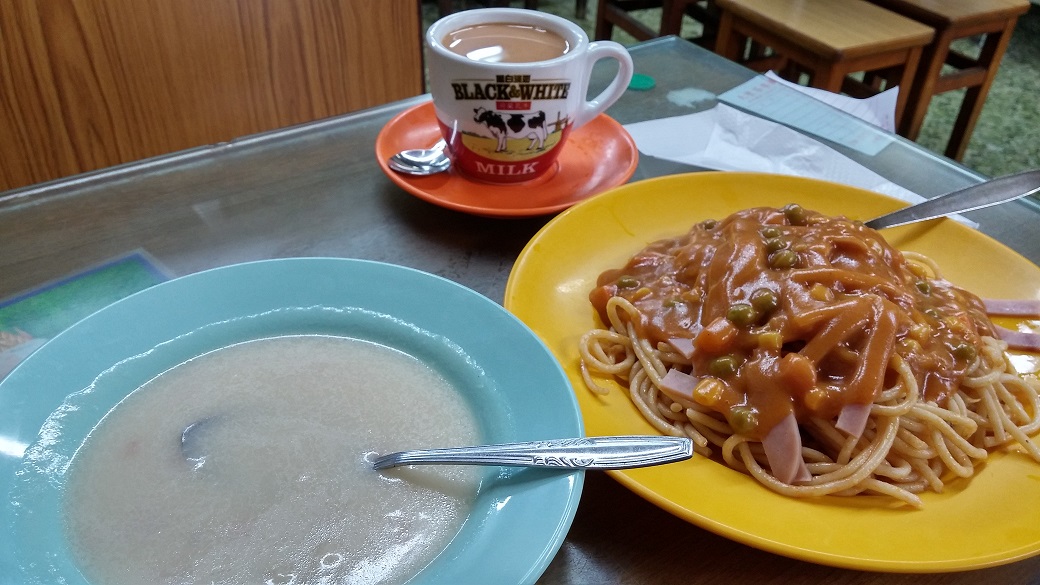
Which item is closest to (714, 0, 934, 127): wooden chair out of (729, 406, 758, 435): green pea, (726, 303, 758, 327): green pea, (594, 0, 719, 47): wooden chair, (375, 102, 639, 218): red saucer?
(594, 0, 719, 47): wooden chair

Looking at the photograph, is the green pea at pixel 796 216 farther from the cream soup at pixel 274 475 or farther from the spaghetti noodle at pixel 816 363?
the cream soup at pixel 274 475

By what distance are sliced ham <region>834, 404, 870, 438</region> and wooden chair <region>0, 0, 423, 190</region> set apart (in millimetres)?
2121

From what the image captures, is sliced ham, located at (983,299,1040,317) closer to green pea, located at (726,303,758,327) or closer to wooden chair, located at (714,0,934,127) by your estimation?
green pea, located at (726,303,758,327)

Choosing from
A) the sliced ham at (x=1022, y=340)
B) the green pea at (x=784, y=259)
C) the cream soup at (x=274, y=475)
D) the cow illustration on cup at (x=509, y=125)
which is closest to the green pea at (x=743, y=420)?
the green pea at (x=784, y=259)

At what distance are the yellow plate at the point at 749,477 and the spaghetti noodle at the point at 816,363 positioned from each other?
0.12ft

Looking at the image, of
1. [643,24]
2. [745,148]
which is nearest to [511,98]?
[745,148]

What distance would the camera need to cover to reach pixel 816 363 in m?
0.94

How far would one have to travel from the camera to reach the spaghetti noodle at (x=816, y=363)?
0.91 m

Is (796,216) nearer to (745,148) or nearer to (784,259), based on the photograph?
(784,259)

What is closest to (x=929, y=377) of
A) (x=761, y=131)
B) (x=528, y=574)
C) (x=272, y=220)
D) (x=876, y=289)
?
(x=876, y=289)

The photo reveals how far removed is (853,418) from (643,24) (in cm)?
372

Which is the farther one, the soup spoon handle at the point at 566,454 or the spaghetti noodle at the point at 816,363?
the spaghetti noodle at the point at 816,363

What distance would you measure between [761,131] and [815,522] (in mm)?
1072

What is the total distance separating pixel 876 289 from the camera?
102 cm
